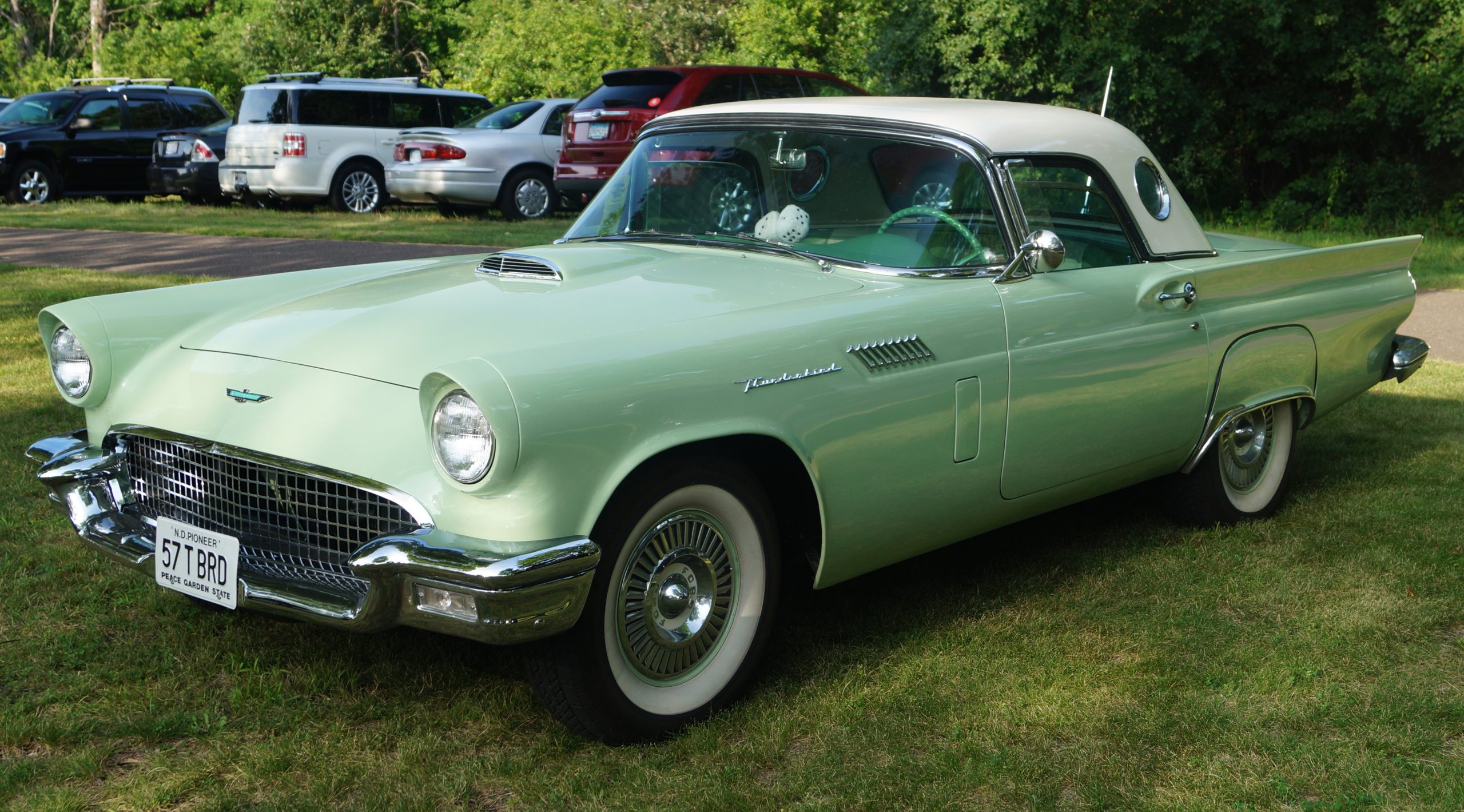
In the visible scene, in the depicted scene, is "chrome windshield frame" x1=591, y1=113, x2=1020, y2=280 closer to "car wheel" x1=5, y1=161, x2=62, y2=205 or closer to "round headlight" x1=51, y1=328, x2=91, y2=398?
"round headlight" x1=51, y1=328, x2=91, y2=398

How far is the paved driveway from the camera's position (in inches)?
430

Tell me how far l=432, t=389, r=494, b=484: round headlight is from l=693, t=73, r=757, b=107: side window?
1118cm

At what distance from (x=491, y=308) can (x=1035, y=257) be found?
157cm

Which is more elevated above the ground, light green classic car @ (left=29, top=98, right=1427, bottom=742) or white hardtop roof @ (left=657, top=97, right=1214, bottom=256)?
white hardtop roof @ (left=657, top=97, right=1214, bottom=256)

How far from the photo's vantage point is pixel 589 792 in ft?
9.39

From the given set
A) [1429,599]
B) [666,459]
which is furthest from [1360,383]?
[666,459]

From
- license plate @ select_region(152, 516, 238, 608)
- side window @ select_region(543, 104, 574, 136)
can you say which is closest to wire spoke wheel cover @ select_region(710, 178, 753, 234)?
license plate @ select_region(152, 516, 238, 608)

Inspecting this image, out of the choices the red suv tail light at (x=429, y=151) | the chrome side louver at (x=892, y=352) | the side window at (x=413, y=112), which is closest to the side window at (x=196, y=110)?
the side window at (x=413, y=112)

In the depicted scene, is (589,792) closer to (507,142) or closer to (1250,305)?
(1250,305)

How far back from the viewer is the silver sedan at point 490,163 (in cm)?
1509

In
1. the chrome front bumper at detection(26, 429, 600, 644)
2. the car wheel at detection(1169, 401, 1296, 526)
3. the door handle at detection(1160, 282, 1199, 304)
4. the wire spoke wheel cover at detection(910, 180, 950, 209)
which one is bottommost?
the car wheel at detection(1169, 401, 1296, 526)

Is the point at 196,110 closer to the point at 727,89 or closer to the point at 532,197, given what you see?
the point at 532,197

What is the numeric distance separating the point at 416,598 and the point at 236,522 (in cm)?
61

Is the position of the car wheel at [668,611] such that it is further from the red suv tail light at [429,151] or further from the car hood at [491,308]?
the red suv tail light at [429,151]
